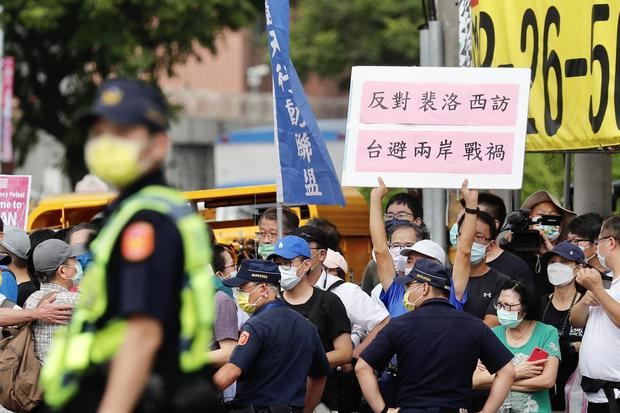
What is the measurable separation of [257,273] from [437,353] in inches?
47.4

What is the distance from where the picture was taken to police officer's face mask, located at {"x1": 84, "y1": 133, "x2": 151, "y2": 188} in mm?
4684

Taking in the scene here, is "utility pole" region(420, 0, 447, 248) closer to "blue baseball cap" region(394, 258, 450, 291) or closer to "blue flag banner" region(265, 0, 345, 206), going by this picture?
"blue flag banner" region(265, 0, 345, 206)

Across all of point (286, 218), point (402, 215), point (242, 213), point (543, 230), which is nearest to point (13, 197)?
point (242, 213)

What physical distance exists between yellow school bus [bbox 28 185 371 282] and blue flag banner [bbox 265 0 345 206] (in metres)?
2.39

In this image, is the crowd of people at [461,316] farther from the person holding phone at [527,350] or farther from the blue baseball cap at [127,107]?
the blue baseball cap at [127,107]

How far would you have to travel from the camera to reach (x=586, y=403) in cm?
875

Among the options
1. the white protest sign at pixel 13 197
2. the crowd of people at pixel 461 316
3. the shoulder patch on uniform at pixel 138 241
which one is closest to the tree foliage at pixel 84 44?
the white protest sign at pixel 13 197

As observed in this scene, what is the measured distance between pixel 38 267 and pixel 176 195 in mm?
4138

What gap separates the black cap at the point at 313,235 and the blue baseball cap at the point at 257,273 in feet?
5.01

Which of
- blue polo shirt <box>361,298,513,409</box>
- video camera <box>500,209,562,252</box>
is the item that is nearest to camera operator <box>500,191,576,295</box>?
video camera <box>500,209,562,252</box>

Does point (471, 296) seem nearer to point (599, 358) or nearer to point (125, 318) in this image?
point (599, 358)

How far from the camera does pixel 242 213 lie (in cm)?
1410

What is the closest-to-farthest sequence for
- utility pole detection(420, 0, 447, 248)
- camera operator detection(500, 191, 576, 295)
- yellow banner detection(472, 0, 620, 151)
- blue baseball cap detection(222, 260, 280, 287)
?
blue baseball cap detection(222, 260, 280, 287), yellow banner detection(472, 0, 620, 151), camera operator detection(500, 191, 576, 295), utility pole detection(420, 0, 447, 248)

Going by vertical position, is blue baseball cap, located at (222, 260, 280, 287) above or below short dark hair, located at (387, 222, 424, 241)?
below
